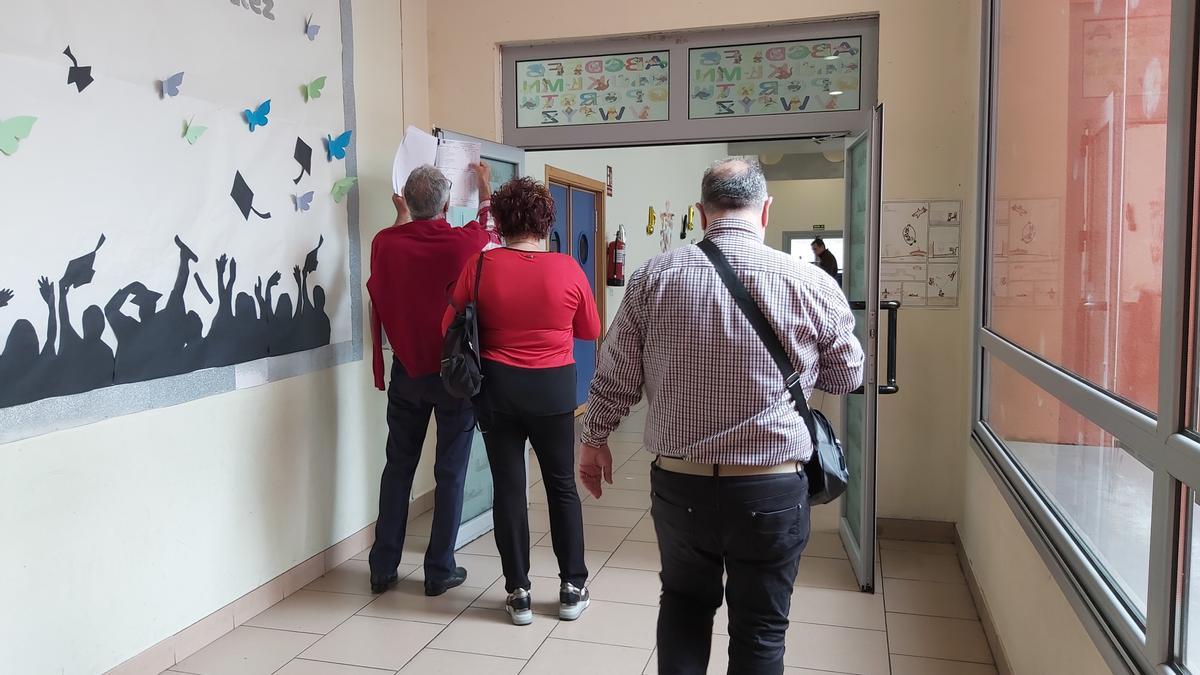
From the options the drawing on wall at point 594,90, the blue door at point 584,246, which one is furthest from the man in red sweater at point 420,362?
the blue door at point 584,246

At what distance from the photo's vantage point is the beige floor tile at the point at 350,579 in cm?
338

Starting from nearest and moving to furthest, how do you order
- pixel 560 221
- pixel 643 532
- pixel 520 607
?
1. pixel 520 607
2. pixel 643 532
3. pixel 560 221

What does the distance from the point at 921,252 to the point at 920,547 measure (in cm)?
127

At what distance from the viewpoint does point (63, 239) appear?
2330 millimetres

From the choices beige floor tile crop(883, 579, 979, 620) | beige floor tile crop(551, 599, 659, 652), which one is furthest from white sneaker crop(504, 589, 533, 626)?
beige floor tile crop(883, 579, 979, 620)

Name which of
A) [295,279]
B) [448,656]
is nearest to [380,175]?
[295,279]

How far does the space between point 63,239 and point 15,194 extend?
0.17m

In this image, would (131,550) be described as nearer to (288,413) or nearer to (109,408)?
(109,408)

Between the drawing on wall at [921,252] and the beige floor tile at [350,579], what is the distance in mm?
2384

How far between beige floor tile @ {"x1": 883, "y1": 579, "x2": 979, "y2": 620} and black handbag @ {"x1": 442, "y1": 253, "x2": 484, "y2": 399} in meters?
1.70

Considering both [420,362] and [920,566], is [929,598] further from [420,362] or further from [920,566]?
[420,362]

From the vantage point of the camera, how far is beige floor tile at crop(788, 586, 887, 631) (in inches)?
121

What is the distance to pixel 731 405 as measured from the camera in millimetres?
1862

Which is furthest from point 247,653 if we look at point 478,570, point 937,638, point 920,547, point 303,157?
point 920,547
